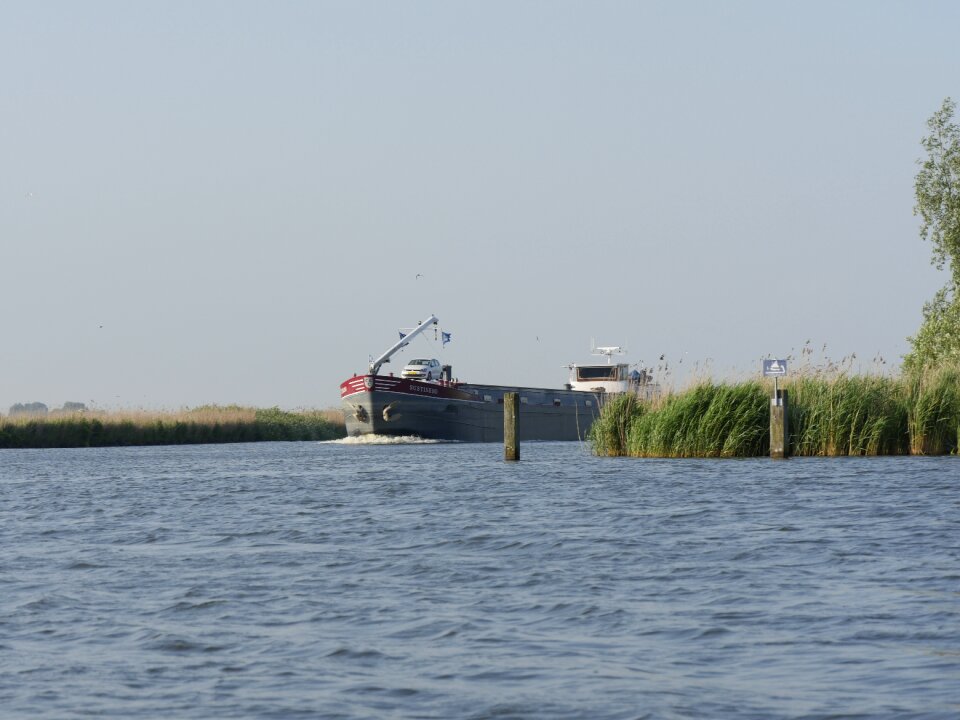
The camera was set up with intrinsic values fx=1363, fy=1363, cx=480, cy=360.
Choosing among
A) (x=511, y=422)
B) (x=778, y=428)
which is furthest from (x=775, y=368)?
(x=511, y=422)

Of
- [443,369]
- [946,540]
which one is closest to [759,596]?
[946,540]

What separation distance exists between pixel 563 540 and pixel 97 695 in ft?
28.6

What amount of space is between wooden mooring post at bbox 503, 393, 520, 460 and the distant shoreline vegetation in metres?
28.1

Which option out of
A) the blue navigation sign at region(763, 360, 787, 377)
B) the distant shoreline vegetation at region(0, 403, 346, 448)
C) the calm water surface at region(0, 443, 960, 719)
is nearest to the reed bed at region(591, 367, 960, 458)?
the blue navigation sign at region(763, 360, 787, 377)

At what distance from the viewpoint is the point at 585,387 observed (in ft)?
229

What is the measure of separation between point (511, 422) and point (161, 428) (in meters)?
30.7

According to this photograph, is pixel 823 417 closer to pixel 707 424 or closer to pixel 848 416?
pixel 848 416

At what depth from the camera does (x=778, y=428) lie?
29562 millimetres

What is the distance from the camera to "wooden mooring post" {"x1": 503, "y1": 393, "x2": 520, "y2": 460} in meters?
34.0

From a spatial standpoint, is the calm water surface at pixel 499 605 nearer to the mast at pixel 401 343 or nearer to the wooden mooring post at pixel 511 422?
the wooden mooring post at pixel 511 422

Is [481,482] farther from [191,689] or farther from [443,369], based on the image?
[443,369]

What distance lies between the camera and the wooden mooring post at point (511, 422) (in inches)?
1340

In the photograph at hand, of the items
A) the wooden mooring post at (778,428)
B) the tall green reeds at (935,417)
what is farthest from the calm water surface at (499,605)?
the tall green reeds at (935,417)

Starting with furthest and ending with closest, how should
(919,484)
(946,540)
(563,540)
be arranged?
(919,484) < (563,540) < (946,540)
